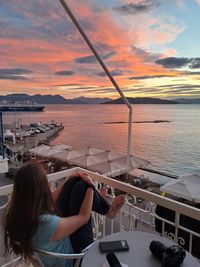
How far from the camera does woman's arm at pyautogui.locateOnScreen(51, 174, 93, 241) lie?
1.16 metres

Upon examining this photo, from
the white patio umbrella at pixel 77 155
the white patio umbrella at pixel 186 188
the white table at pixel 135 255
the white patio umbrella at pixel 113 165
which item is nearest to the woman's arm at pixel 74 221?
the white table at pixel 135 255

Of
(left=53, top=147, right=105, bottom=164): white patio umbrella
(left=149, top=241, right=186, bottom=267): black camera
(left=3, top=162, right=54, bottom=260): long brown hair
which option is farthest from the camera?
(left=53, top=147, right=105, bottom=164): white patio umbrella

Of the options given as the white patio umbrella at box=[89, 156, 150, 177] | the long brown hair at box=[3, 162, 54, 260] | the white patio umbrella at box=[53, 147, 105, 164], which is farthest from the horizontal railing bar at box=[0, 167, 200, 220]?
the white patio umbrella at box=[53, 147, 105, 164]

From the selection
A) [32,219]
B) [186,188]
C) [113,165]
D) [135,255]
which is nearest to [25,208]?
[32,219]

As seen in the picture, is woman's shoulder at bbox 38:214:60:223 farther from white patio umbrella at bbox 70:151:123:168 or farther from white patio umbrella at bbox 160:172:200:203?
white patio umbrella at bbox 70:151:123:168

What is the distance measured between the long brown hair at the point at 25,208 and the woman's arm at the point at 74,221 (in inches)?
3.8

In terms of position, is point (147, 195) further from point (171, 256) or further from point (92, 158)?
point (92, 158)

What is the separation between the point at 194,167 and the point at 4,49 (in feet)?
68.0

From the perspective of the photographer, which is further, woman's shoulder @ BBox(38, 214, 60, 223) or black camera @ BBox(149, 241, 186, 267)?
woman's shoulder @ BBox(38, 214, 60, 223)

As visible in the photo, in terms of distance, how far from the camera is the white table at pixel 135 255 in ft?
3.47

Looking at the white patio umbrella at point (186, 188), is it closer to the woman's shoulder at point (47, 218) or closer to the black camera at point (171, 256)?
the black camera at point (171, 256)

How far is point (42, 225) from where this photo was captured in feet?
3.73

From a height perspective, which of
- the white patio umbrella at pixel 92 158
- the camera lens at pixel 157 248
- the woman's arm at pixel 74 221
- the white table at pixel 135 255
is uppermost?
the woman's arm at pixel 74 221

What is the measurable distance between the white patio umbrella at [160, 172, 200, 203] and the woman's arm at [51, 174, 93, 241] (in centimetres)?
620
